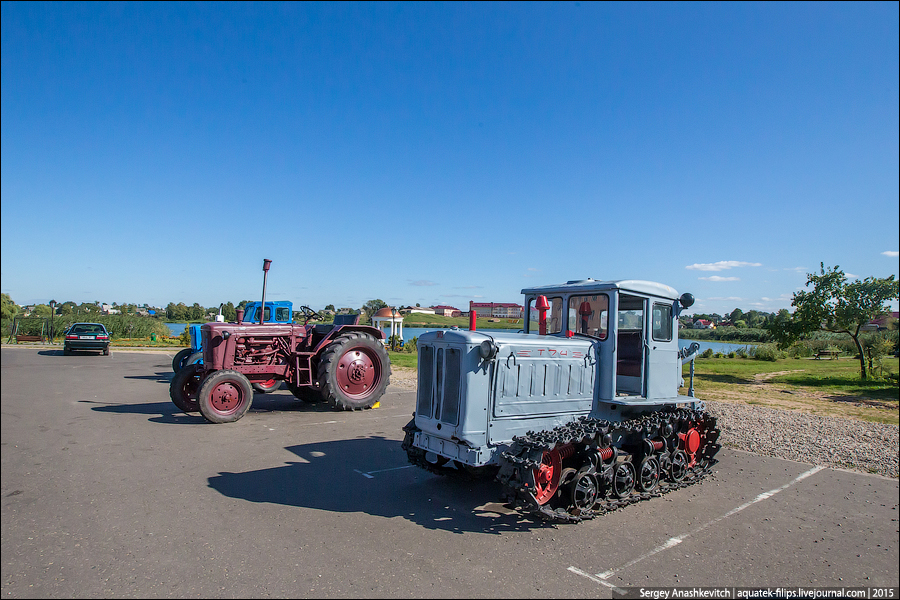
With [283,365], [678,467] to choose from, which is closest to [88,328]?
[283,365]

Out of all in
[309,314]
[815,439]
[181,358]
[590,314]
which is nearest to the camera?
[590,314]

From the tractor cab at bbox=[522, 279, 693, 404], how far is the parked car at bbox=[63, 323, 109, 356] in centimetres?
2457

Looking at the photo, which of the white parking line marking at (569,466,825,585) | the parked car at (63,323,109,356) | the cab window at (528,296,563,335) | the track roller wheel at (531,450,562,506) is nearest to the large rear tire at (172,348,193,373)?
the parked car at (63,323,109,356)

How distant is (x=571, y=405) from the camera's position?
21.0 feet

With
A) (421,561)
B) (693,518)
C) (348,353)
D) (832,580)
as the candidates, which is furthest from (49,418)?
(832,580)

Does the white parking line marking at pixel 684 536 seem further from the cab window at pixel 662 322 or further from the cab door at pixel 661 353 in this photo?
the cab window at pixel 662 322

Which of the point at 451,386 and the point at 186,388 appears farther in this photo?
the point at 186,388

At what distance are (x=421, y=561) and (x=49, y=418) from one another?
8304 millimetres

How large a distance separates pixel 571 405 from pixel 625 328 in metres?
1.40

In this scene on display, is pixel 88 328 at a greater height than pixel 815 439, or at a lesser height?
greater

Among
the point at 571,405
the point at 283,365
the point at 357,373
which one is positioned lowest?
the point at 357,373

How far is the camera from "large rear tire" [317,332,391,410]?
1155cm

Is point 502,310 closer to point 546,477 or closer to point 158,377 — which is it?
point 546,477

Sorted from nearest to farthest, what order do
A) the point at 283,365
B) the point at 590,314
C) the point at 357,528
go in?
the point at 357,528
the point at 590,314
the point at 283,365
